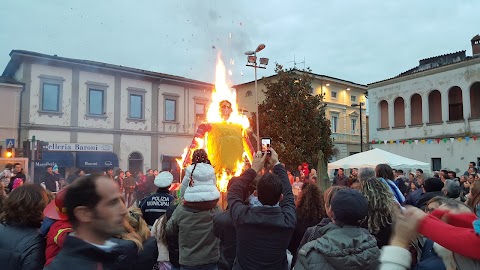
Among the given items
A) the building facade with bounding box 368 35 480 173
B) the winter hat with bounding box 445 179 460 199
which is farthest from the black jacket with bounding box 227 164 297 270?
the building facade with bounding box 368 35 480 173

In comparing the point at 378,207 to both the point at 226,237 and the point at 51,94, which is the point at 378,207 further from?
the point at 51,94

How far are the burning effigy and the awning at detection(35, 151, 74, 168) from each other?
16775 mm

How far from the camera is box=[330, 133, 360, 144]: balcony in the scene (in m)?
40.2

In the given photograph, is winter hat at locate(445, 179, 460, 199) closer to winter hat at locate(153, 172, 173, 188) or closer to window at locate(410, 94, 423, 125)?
winter hat at locate(153, 172, 173, 188)

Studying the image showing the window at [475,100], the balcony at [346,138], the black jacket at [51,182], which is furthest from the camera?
the balcony at [346,138]

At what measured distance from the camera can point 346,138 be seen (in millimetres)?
41219

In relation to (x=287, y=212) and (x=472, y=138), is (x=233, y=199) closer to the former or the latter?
(x=287, y=212)

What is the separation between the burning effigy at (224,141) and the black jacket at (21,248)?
5.79 meters

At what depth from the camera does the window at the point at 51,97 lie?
78.8ft

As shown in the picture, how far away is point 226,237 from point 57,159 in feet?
72.9

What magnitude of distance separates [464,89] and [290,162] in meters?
12.5

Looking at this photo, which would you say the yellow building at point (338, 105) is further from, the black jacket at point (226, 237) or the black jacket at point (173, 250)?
the black jacket at point (226, 237)

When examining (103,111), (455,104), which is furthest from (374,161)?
(103,111)

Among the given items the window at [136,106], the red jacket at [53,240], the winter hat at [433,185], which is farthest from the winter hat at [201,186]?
the window at [136,106]
